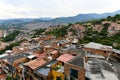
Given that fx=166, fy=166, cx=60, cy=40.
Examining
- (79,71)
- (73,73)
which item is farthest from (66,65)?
(79,71)

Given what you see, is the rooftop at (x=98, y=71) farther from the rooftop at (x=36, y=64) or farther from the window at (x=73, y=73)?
the rooftop at (x=36, y=64)

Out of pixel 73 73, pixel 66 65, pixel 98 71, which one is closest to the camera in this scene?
pixel 73 73

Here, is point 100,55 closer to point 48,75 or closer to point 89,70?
point 89,70

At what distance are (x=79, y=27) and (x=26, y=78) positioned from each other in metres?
45.4

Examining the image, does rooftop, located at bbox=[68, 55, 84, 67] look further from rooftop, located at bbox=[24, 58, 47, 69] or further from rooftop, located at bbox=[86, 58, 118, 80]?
rooftop, located at bbox=[24, 58, 47, 69]

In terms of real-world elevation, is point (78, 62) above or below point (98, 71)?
above

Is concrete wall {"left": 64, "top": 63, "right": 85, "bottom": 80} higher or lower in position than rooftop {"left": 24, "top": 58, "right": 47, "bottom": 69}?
higher

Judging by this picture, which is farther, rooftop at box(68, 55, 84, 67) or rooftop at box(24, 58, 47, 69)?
rooftop at box(24, 58, 47, 69)

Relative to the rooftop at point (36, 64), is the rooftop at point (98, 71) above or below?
above

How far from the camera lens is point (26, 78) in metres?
28.3

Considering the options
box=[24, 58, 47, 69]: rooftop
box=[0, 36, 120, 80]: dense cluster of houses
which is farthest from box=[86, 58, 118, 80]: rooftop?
box=[24, 58, 47, 69]: rooftop

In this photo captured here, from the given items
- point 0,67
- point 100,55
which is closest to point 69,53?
point 100,55

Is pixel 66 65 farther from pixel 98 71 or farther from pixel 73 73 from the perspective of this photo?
pixel 98 71

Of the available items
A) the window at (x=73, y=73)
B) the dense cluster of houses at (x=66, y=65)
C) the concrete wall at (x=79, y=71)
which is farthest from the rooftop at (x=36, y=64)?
the window at (x=73, y=73)
